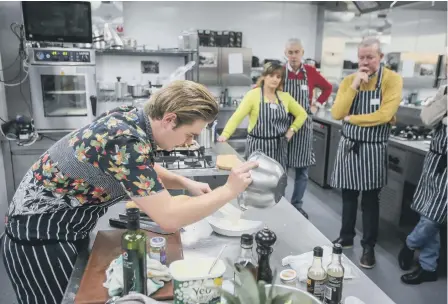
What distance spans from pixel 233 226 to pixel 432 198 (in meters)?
1.58

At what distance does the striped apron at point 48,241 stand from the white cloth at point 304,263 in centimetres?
59

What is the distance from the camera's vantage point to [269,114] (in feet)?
9.75

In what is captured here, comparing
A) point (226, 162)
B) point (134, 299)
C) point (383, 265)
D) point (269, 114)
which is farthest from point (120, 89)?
point (134, 299)

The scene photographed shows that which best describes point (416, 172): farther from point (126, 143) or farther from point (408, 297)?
point (126, 143)

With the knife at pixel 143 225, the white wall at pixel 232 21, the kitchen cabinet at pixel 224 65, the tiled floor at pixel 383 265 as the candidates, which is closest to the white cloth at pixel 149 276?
the knife at pixel 143 225

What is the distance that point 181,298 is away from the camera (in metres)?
0.91

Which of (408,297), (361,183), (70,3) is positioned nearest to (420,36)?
(361,183)

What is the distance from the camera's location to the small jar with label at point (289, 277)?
1.14 m

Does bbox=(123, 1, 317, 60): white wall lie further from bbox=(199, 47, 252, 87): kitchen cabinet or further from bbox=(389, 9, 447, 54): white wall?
bbox=(389, 9, 447, 54): white wall

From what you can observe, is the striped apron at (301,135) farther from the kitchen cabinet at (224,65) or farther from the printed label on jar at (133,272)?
the printed label on jar at (133,272)

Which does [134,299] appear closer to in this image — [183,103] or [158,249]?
[158,249]

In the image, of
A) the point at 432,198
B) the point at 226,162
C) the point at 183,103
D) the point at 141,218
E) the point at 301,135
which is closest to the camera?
the point at 183,103

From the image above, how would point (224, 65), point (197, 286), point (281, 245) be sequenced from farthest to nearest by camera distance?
point (224, 65) → point (281, 245) → point (197, 286)

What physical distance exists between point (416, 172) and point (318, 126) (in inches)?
62.0
